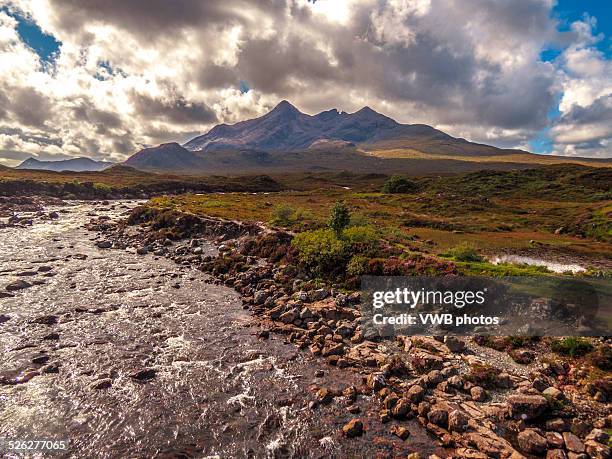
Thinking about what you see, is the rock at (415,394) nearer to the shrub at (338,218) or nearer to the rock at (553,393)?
the rock at (553,393)

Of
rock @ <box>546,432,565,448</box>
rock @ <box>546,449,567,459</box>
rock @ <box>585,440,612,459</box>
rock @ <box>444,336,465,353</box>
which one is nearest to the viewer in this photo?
rock @ <box>585,440,612,459</box>

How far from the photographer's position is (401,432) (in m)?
13.2

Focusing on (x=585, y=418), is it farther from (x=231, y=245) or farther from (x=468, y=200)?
(x=468, y=200)

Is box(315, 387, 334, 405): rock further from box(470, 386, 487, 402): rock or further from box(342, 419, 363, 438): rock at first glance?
box(470, 386, 487, 402): rock

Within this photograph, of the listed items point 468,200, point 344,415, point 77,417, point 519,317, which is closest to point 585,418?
point 519,317

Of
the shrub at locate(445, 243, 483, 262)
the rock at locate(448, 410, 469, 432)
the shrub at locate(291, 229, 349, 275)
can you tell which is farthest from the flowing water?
the shrub at locate(445, 243, 483, 262)

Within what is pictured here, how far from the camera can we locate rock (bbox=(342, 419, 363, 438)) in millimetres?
13320

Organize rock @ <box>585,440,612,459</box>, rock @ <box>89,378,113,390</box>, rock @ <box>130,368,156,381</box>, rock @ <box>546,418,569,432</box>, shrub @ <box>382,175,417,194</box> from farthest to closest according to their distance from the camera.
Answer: shrub @ <box>382,175,417,194</box>, rock @ <box>130,368,156,381</box>, rock @ <box>89,378,113,390</box>, rock @ <box>546,418,569,432</box>, rock @ <box>585,440,612,459</box>

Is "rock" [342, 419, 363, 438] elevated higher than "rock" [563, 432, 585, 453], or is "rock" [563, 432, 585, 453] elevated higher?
"rock" [563, 432, 585, 453]

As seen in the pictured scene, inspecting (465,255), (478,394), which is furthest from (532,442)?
(465,255)

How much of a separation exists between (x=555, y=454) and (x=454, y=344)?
7.07 meters

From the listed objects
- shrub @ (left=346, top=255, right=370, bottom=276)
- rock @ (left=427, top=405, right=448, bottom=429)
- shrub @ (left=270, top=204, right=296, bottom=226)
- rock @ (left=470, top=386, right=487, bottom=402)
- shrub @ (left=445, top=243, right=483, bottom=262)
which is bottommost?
rock @ (left=427, top=405, right=448, bottom=429)

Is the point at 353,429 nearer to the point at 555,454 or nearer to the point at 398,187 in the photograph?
the point at 555,454

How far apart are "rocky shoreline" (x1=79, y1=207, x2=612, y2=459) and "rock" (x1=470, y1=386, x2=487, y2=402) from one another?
45mm
